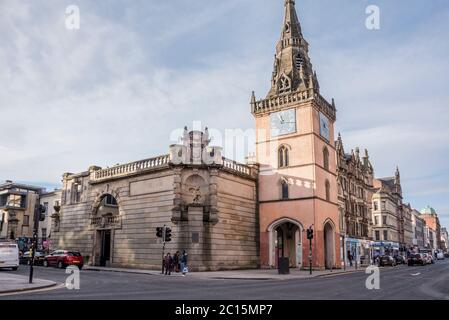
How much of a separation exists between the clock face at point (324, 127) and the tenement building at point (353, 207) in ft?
35.3

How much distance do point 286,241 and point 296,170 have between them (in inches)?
305

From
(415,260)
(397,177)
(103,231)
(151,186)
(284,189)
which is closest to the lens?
(151,186)

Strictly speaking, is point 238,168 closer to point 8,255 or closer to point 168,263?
point 168,263

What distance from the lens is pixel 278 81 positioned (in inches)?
1802

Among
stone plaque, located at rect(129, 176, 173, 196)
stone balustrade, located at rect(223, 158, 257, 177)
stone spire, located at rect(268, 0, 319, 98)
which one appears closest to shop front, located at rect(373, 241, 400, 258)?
stone spire, located at rect(268, 0, 319, 98)

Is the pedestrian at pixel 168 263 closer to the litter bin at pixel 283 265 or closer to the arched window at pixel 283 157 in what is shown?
the litter bin at pixel 283 265

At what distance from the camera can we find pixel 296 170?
40.8 m

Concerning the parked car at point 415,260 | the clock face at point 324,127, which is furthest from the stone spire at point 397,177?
the clock face at point 324,127

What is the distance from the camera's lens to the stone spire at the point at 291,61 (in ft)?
146

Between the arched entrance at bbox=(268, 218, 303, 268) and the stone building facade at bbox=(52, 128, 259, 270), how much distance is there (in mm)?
1692

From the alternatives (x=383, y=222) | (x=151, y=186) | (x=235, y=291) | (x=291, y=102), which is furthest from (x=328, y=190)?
(x=383, y=222)

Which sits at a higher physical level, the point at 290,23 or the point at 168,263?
the point at 290,23

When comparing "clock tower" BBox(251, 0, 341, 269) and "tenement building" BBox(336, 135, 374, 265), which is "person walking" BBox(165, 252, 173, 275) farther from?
"tenement building" BBox(336, 135, 374, 265)
